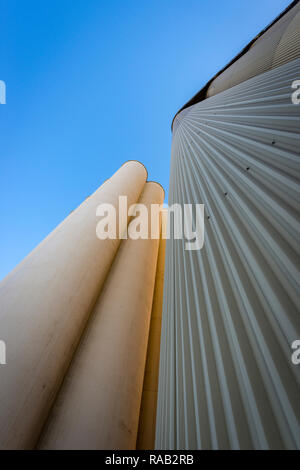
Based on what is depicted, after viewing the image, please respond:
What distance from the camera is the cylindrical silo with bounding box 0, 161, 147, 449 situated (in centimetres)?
109

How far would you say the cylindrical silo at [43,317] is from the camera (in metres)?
1.09

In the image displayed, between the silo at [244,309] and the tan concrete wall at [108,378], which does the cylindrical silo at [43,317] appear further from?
the silo at [244,309]

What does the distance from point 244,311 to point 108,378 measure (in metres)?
1.44

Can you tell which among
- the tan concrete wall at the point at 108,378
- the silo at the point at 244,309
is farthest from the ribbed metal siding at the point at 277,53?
the tan concrete wall at the point at 108,378

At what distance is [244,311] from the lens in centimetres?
55

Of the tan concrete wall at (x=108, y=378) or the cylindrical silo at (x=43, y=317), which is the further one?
the tan concrete wall at (x=108, y=378)

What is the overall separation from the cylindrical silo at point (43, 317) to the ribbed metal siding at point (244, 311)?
93 cm

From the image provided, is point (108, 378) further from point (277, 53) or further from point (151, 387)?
point (277, 53)

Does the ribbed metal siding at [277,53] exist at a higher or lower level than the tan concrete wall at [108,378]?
higher

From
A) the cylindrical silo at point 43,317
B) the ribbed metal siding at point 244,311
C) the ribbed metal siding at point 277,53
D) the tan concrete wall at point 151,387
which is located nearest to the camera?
the ribbed metal siding at point 244,311

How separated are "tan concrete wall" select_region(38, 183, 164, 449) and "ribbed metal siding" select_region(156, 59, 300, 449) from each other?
0.84m

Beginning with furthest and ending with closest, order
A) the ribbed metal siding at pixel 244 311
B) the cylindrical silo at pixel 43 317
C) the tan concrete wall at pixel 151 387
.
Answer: the tan concrete wall at pixel 151 387 → the cylindrical silo at pixel 43 317 → the ribbed metal siding at pixel 244 311
